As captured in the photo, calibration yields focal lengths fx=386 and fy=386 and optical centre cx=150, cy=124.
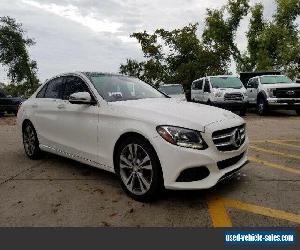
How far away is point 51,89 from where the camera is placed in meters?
6.70

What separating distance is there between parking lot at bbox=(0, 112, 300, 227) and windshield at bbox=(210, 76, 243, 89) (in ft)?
35.5

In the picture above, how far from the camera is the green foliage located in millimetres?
41500

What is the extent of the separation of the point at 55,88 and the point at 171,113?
2.78 meters

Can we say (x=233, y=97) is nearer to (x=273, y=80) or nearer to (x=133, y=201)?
(x=273, y=80)

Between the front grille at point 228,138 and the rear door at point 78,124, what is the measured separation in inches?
66.0

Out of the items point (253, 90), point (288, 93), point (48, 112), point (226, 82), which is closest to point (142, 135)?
point (48, 112)

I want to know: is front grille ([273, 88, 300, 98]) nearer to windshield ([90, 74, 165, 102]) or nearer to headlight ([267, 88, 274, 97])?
headlight ([267, 88, 274, 97])

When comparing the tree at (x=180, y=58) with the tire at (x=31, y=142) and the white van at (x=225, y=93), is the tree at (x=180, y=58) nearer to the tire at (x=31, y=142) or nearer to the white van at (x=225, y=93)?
the white van at (x=225, y=93)

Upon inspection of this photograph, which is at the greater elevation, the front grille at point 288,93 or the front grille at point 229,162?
the front grille at point 288,93

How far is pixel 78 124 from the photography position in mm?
5543

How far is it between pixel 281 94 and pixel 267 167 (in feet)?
36.6

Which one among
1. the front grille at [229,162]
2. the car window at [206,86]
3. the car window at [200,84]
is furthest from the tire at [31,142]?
the car window at [200,84]

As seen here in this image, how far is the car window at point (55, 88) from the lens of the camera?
253 inches

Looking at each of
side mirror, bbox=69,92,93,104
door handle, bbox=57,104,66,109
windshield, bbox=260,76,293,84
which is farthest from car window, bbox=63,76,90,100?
windshield, bbox=260,76,293,84
